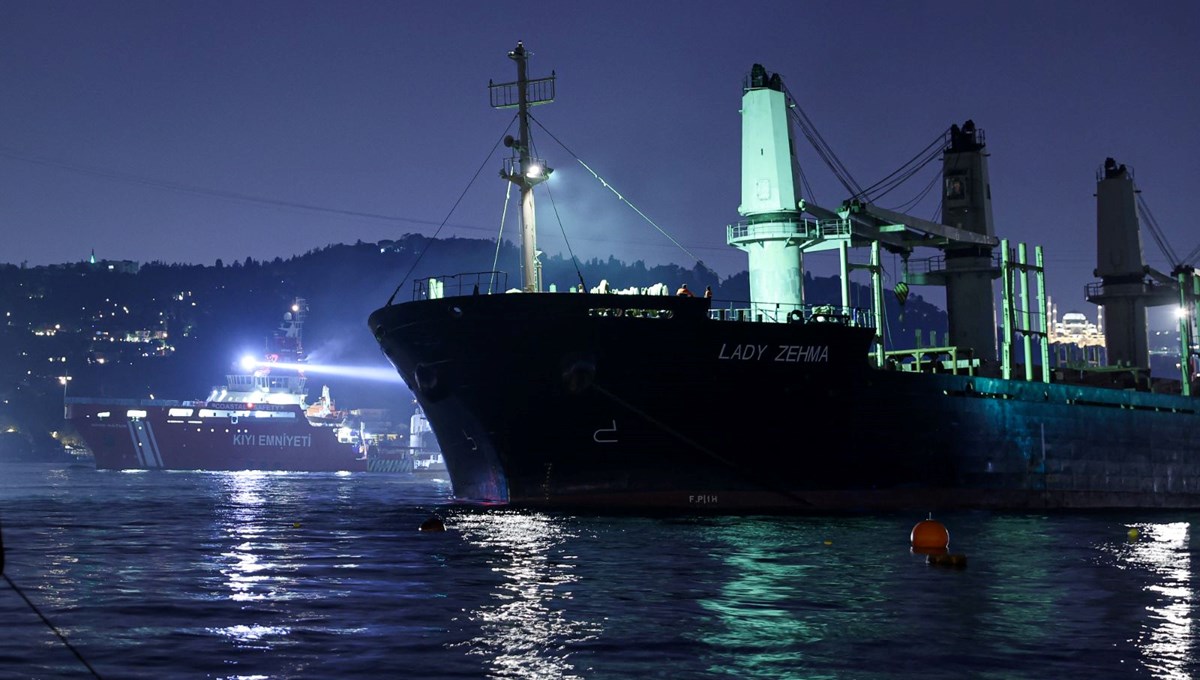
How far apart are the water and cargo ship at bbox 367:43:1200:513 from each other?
4.42 meters

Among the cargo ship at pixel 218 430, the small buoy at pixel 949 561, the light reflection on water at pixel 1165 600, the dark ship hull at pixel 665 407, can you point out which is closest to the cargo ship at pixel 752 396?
the dark ship hull at pixel 665 407

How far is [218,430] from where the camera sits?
137m

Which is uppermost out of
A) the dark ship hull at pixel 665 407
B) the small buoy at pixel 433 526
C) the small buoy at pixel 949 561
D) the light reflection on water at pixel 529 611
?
the dark ship hull at pixel 665 407

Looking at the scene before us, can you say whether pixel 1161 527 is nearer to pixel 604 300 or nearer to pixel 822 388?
pixel 822 388

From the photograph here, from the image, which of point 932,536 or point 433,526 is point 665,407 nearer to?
point 433,526

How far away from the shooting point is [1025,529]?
34.2 meters

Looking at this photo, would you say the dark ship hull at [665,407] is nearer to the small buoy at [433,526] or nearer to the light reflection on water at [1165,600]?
the small buoy at [433,526]

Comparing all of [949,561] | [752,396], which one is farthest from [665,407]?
[949,561]

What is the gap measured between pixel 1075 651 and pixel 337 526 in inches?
997

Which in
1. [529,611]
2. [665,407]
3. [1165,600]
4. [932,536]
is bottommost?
[1165,600]

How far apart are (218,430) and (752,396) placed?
110958mm

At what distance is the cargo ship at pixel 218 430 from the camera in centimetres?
13625

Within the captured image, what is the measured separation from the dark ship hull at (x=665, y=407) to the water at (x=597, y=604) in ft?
13.7

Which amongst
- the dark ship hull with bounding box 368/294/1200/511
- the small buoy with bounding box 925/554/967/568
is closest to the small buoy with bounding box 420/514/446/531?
the dark ship hull with bounding box 368/294/1200/511
